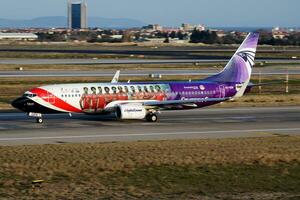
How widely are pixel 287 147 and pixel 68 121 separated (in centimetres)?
1623

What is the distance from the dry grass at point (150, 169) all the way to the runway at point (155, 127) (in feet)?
10.6

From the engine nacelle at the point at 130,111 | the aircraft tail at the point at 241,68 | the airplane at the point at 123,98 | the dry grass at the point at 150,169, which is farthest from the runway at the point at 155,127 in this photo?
the dry grass at the point at 150,169

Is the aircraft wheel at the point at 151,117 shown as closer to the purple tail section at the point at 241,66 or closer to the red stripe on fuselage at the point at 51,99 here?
the red stripe on fuselage at the point at 51,99

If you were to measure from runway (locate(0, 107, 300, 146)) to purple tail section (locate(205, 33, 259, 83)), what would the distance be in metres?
2.37

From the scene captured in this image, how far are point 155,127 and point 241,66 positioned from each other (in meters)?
11.5

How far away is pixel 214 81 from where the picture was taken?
4809 cm

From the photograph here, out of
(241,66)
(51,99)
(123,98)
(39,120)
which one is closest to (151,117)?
→ (123,98)

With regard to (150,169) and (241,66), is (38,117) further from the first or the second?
(150,169)

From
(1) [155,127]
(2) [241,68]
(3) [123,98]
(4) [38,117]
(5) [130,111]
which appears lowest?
(1) [155,127]

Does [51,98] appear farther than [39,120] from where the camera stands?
Yes

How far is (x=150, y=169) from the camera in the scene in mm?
26266

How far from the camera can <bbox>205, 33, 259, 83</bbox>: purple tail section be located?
159ft

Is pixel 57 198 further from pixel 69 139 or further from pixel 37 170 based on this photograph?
pixel 69 139

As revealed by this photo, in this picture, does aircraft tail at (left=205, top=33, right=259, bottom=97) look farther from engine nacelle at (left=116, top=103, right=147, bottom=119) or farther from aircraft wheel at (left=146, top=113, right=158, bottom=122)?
engine nacelle at (left=116, top=103, right=147, bottom=119)
